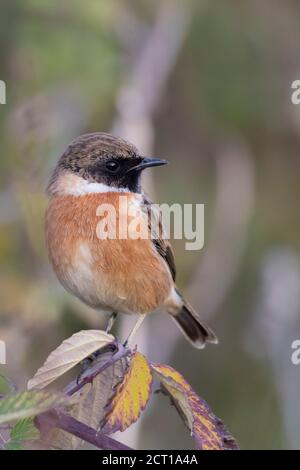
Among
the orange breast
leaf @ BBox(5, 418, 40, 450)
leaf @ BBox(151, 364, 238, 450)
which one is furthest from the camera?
the orange breast

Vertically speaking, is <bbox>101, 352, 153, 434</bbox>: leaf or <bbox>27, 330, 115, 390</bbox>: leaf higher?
<bbox>27, 330, 115, 390</bbox>: leaf

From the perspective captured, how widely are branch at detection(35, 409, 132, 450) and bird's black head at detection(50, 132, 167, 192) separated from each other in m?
2.20

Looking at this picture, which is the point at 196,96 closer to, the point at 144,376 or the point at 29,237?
the point at 29,237

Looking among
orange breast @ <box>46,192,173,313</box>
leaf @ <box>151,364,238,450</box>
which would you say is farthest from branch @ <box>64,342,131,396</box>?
orange breast @ <box>46,192,173,313</box>

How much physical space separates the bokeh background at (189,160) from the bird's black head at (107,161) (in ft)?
2.16

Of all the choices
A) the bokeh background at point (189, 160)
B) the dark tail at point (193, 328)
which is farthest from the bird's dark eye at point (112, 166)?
the dark tail at point (193, 328)

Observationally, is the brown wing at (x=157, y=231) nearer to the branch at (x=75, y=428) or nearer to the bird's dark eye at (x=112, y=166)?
the bird's dark eye at (x=112, y=166)

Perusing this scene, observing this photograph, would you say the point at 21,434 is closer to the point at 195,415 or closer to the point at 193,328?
the point at 195,415

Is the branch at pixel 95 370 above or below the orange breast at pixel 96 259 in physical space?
below

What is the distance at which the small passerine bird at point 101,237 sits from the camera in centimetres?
419

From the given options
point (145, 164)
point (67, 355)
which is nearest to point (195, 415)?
point (67, 355)

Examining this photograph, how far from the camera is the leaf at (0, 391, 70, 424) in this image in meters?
2.17

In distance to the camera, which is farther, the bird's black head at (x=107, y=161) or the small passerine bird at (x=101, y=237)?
the bird's black head at (x=107, y=161)

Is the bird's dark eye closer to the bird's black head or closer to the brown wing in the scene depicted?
the bird's black head
